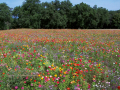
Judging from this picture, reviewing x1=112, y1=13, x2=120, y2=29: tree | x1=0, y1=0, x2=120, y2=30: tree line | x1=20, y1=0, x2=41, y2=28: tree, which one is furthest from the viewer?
x1=112, y1=13, x2=120, y2=29: tree

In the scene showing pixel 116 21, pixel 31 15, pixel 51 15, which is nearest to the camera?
pixel 51 15

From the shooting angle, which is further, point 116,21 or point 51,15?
point 116,21

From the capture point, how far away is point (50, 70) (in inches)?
131

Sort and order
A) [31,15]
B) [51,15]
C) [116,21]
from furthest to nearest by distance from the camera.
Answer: [116,21]
[31,15]
[51,15]

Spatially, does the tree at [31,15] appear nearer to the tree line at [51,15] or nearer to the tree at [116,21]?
the tree line at [51,15]

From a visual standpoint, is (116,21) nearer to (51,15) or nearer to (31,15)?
(51,15)

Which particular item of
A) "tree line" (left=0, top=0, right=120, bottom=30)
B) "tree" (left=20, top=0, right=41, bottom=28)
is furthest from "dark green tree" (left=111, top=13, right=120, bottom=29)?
"tree" (left=20, top=0, right=41, bottom=28)

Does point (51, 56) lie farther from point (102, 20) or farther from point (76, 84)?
point (102, 20)

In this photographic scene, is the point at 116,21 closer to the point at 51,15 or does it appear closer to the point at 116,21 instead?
the point at 116,21

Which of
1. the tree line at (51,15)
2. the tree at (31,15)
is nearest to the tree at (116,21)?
the tree line at (51,15)

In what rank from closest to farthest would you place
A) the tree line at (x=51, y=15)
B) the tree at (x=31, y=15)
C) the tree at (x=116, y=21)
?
1. the tree line at (x=51, y=15)
2. the tree at (x=31, y=15)
3. the tree at (x=116, y=21)

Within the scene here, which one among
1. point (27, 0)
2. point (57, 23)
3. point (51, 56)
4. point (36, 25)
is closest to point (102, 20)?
point (57, 23)

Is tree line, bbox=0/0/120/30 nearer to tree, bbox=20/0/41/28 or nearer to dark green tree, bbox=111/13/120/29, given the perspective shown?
tree, bbox=20/0/41/28

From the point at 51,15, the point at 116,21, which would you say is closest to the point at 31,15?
the point at 51,15
